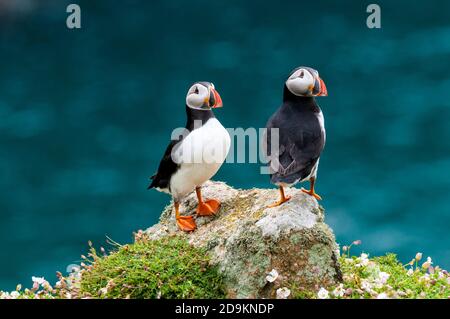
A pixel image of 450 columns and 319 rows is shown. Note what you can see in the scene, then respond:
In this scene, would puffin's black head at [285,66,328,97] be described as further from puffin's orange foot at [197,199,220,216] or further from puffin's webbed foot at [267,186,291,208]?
puffin's orange foot at [197,199,220,216]

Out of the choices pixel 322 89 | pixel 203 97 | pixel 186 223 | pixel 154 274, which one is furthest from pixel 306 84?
pixel 154 274

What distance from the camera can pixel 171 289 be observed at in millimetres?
6539

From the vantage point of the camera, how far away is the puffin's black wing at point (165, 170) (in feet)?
25.1

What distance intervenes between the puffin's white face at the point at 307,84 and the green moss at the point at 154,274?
1.82 metres

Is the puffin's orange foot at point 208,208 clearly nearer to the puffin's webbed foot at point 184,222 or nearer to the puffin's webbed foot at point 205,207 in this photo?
the puffin's webbed foot at point 205,207

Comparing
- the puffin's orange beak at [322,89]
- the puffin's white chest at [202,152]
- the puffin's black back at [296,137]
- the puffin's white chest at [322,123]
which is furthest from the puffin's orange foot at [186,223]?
the puffin's orange beak at [322,89]

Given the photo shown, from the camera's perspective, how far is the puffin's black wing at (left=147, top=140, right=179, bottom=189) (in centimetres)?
765

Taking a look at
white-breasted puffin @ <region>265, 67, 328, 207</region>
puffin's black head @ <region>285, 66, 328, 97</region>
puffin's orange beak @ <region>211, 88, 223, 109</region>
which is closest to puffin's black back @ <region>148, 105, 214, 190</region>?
puffin's orange beak @ <region>211, 88, 223, 109</region>
